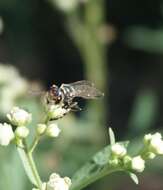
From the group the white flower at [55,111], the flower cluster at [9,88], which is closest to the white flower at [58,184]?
the white flower at [55,111]

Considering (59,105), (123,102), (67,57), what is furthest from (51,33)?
(59,105)

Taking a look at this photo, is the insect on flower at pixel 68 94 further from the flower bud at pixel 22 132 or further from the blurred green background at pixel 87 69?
the blurred green background at pixel 87 69

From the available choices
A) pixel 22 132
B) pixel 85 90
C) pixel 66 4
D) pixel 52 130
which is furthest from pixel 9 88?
pixel 22 132

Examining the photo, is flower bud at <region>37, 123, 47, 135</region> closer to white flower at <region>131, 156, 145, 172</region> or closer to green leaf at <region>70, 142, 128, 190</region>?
green leaf at <region>70, 142, 128, 190</region>

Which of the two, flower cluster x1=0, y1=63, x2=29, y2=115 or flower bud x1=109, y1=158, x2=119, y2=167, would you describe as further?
flower cluster x1=0, y1=63, x2=29, y2=115

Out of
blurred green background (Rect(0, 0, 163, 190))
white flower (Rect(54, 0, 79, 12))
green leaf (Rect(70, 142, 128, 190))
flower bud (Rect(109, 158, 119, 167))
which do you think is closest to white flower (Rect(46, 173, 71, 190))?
green leaf (Rect(70, 142, 128, 190))

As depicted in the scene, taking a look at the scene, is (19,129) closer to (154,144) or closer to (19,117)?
(19,117)

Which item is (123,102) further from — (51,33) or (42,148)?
(42,148)
